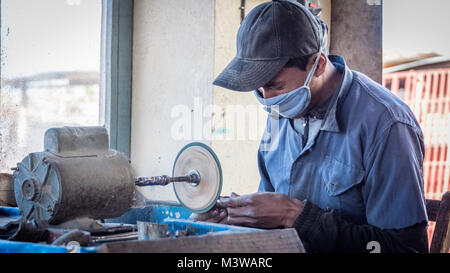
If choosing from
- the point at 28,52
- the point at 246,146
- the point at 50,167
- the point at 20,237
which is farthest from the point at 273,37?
the point at 28,52

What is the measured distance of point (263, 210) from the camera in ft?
5.79

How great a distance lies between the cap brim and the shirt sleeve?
0.42 meters

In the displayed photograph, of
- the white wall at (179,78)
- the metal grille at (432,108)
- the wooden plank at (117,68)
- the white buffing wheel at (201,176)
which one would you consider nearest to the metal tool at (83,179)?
the white buffing wheel at (201,176)

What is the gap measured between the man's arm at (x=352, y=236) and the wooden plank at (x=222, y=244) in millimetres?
362

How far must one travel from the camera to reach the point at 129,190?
1697mm

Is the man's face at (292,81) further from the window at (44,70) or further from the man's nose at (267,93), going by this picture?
the window at (44,70)

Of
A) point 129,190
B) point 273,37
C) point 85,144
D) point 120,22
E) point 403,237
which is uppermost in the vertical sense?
point 120,22

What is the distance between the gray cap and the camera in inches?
70.2

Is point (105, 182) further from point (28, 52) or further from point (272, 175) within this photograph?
point (28, 52)

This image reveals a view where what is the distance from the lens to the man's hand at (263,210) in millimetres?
1748

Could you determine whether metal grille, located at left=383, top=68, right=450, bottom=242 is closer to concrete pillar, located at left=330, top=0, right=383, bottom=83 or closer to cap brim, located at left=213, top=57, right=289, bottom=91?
concrete pillar, located at left=330, top=0, right=383, bottom=83

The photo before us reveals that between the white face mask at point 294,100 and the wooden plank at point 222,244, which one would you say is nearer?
the wooden plank at point 222,244

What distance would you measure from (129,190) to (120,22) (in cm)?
169
